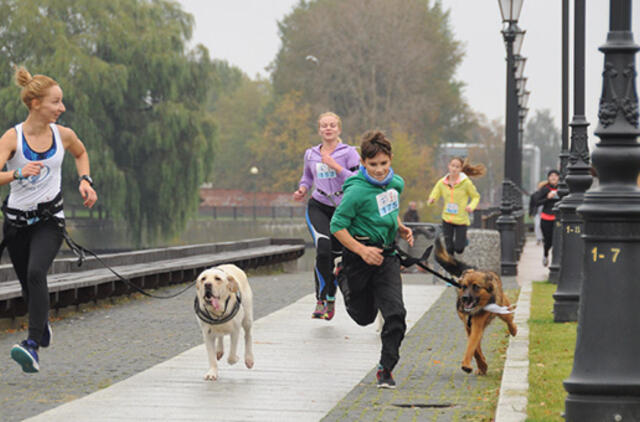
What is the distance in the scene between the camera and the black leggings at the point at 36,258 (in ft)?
26.7

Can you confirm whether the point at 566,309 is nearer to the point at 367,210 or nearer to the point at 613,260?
the point at 367,210

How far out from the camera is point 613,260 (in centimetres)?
593

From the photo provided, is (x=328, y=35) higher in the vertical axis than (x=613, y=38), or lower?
higher

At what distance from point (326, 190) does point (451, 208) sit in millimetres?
6572

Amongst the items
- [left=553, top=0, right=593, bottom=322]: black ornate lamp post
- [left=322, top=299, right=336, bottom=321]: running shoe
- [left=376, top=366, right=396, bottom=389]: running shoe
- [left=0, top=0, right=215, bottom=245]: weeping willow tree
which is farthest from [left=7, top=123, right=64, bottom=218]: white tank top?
[left=0, top=0, right=215, bottom=245]: weeping willow tree

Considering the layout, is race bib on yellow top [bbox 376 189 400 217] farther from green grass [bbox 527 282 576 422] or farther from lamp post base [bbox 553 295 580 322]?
lamp post base [bbox 553 295 580 322]

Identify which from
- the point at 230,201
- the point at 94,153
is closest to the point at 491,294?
the point at 94,153

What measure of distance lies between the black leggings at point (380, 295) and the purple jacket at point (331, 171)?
302cm

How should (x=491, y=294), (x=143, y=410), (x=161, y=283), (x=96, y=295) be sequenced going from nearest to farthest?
1. (x=143, y=410)
2. (x=491, y=294)
3. (x=96, y=295)
4. (x=161, y=283)

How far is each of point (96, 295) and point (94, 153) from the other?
28.5 meters

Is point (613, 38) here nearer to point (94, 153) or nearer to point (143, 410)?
point (143, 410)

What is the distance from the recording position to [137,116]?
147 feet

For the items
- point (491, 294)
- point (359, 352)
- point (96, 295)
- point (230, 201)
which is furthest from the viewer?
point (230, 201)

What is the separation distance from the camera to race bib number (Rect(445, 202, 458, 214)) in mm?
17766
